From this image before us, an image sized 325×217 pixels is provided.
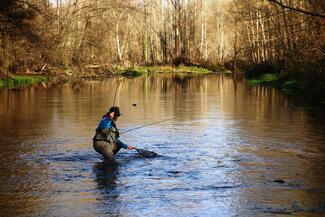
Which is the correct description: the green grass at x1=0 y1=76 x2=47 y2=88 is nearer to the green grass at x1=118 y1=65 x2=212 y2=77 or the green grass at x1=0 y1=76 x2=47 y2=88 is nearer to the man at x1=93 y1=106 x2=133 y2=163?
the green grass at x1=118 y1=65 x2=212 y2=77

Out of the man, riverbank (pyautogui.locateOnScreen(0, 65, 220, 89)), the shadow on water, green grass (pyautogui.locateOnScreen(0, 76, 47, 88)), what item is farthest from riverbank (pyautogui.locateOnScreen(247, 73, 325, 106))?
green grass (pyautogui.locateOnScreen(0, 76, 47, 88))

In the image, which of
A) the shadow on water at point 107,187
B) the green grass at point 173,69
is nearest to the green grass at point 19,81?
the green grass at point 173,69

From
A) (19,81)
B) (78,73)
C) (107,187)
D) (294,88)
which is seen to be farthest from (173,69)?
(107,187)

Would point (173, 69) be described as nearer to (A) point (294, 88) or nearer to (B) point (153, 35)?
(B) point (153, 35)

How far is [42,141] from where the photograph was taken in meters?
17.6

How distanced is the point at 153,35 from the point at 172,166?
302ft

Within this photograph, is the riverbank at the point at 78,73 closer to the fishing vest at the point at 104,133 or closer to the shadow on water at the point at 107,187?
the fishing vest at the point at 104,133

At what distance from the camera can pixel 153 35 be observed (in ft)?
342

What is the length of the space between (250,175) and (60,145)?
21.2 feet

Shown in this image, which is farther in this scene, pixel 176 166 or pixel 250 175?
pixel 176 166

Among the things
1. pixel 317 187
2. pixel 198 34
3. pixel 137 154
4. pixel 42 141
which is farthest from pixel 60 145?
pixel 198 34

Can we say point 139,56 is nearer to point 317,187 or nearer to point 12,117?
point 12,117

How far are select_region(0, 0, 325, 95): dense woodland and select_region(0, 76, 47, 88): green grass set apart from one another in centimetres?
111

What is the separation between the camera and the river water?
32.9 feet
